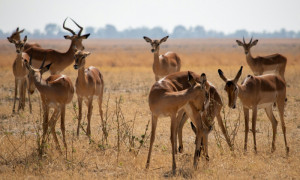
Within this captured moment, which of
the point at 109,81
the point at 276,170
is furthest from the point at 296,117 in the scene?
the point at 109,81

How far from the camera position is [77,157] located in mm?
7453

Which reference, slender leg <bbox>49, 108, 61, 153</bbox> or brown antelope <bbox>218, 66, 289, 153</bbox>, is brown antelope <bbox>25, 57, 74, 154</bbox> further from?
brown antelope <bbox>218, 66, 289, 153</bbox>

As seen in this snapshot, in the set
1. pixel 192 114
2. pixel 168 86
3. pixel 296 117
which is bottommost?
pixel 296 117

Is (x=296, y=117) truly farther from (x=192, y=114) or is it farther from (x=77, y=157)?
(x=77, y=157)

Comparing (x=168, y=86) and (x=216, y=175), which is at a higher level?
(x=168, y=86)

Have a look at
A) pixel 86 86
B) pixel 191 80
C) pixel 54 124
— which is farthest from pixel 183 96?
pixel 86 86

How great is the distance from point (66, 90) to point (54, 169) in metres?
1.83

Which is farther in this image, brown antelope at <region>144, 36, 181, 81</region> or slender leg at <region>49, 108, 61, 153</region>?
brown antelope at <region>144, 36, 181, 81</region>

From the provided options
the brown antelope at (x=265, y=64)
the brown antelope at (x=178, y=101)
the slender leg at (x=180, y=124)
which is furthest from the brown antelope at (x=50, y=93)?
the brown antelope at (x=265, y=64)

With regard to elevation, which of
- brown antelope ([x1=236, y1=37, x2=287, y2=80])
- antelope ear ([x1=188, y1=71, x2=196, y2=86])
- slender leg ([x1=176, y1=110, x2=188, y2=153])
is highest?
antelope ear ([x1=188, y1=71, x2=196, y2=86])

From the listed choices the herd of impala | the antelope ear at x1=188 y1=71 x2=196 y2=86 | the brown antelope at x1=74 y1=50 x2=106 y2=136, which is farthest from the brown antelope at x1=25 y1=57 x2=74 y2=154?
the antelope ear at x1=188 y1=71 x2=196 y2=86

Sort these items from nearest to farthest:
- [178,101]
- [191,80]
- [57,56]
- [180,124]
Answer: [178,101]
[191,80]
[180,124]
[57,56]

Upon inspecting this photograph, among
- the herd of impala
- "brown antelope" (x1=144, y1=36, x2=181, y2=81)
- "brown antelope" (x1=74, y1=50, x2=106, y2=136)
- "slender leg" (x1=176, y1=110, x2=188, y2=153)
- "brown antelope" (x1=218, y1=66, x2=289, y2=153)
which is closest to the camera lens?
the herd of impala

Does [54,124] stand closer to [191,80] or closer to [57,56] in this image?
[191,80]
